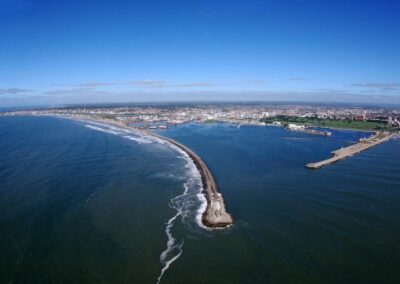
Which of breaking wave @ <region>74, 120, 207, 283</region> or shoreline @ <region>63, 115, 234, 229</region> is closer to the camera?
breaking wave @ <region>74, 120, 207, 283</region>

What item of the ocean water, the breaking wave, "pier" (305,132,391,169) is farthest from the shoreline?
"pier" (305,132,391,169)

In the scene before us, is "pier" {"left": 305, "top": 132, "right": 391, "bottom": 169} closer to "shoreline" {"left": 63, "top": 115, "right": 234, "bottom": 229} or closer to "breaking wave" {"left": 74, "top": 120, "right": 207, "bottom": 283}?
"shoreline" {"left": 63, "top": 115, "right": 234, "bottom": 229}

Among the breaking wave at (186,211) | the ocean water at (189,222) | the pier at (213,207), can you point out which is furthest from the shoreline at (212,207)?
the ocean water at (189,222)

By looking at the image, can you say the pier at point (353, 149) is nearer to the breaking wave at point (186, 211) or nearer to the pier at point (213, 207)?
the pier at point (213, 207)

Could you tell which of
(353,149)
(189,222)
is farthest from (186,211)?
(353,149)

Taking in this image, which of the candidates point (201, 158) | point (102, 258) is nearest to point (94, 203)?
point (102, 258)

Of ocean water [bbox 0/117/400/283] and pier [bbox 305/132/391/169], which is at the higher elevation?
pier [bbox 305/132/391/169]
